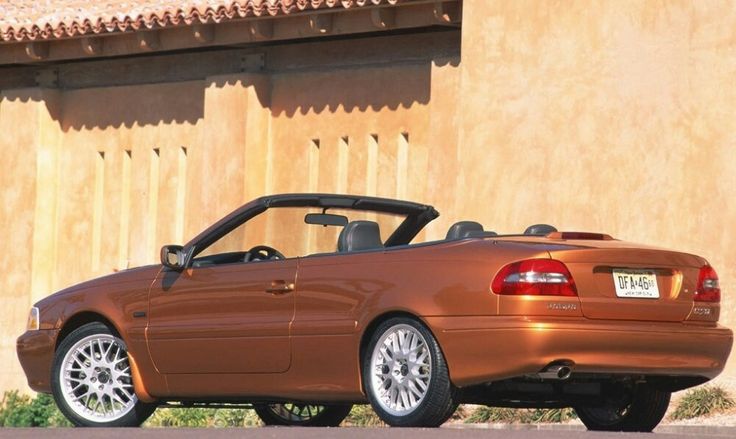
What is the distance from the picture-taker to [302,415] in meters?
12.6

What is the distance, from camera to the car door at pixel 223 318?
1108 cm

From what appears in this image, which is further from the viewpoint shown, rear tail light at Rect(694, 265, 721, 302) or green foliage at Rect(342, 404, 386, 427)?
green foliage at Rect(342, 404, 386, 427)

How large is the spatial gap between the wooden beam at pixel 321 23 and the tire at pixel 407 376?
929 centimetres

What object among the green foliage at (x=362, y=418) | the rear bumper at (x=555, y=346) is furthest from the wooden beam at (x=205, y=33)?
the rear bumper at (x=555, y=346)

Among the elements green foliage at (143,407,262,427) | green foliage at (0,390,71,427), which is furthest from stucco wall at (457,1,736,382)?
green foliage at (0,390,71,427)

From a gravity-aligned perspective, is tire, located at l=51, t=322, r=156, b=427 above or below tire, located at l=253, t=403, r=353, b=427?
above

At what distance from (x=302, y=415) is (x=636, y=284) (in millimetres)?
3138

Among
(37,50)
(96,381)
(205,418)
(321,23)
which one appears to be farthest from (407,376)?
(37,50)

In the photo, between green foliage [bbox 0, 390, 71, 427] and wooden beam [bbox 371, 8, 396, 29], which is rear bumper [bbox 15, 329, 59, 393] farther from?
wooden beam [bbox 371, 8, 396, 29]

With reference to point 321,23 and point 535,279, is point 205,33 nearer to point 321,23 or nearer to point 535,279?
point 321,23

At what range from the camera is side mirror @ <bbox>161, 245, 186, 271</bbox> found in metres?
11.6

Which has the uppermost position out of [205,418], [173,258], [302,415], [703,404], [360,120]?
[360,120]

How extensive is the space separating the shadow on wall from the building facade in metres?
0.02

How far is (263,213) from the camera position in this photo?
38.0 ft
